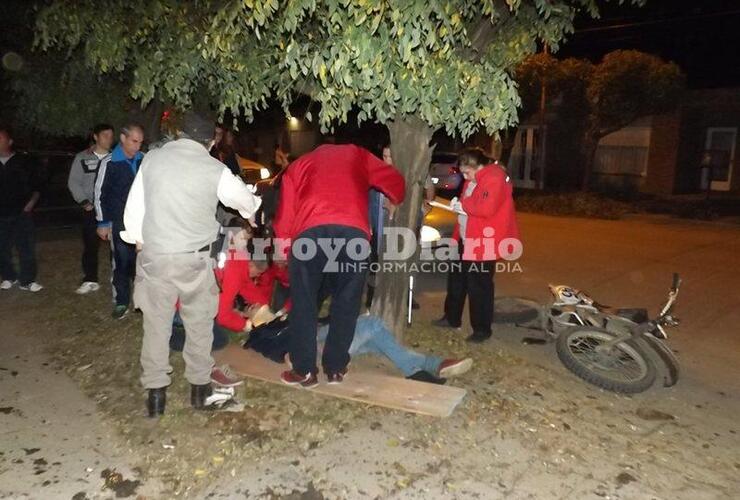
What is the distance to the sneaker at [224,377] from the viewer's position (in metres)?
4.62

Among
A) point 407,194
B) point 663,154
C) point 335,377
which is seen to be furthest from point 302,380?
point 663,154

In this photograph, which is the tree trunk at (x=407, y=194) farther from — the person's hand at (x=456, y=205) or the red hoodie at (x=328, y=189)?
the red hoodie at (x=328, y=189)

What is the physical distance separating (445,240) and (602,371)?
4.18 m

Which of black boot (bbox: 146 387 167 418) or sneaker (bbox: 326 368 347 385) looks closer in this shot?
black boot (bbox: 146 387 167 418)

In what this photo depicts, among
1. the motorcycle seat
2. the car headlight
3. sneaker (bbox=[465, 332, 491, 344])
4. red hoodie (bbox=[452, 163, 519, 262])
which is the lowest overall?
sneaker (bbox=[465, 332, 491, 344])

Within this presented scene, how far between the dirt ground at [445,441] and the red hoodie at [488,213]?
3.31 ft

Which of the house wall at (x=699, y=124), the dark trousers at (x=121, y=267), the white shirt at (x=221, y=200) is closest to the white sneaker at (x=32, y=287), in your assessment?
the dark trousers at (x=121, y=267)

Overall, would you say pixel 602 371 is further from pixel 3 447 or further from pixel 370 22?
pixel 3 447

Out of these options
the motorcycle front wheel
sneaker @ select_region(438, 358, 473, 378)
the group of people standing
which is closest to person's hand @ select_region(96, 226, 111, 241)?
the group of people standing

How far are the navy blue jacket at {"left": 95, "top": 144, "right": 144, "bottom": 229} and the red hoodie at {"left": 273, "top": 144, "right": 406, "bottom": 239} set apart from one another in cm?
236

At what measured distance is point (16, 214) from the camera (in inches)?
287

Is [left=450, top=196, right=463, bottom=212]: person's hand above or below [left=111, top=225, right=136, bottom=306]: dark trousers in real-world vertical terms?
above

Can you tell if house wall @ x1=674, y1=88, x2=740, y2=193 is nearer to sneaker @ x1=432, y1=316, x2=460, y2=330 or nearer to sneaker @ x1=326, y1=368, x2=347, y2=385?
sneaker @ x1=432, y1=316, x2=460, y2=330

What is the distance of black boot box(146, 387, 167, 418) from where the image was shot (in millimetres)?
4219
